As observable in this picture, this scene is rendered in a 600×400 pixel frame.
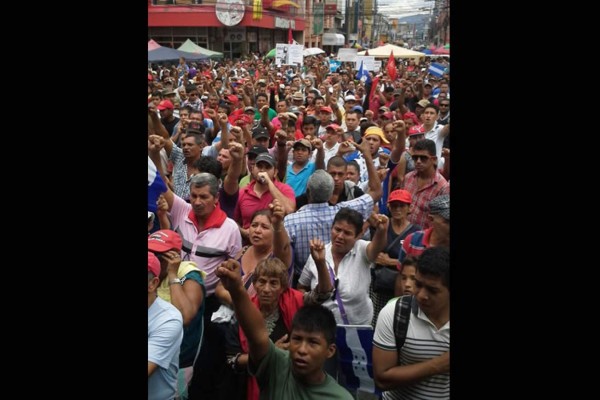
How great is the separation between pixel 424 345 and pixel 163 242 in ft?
4.83

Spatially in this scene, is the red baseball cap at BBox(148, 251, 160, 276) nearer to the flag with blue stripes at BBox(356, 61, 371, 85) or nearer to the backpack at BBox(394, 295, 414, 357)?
the backpack at BBox(394, 295, 414, 357)

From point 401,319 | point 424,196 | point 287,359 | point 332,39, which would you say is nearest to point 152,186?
point 287,359

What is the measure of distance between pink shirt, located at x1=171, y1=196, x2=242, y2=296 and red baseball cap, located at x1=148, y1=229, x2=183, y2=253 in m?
0.65

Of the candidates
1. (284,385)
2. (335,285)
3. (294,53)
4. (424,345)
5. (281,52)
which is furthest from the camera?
(281,52)

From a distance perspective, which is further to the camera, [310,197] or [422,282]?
[310,197]

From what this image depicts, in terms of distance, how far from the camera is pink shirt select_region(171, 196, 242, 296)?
3.95 m

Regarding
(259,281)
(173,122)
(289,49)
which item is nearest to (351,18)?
(289,49)

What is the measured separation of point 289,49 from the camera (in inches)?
677

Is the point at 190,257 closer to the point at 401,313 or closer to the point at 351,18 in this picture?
the point at 401,313

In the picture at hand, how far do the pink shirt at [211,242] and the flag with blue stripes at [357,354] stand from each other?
1166 mm

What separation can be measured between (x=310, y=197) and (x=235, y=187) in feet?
3.23

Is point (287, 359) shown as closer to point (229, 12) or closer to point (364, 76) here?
point (364, 76)

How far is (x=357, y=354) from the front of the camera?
9.78ft
